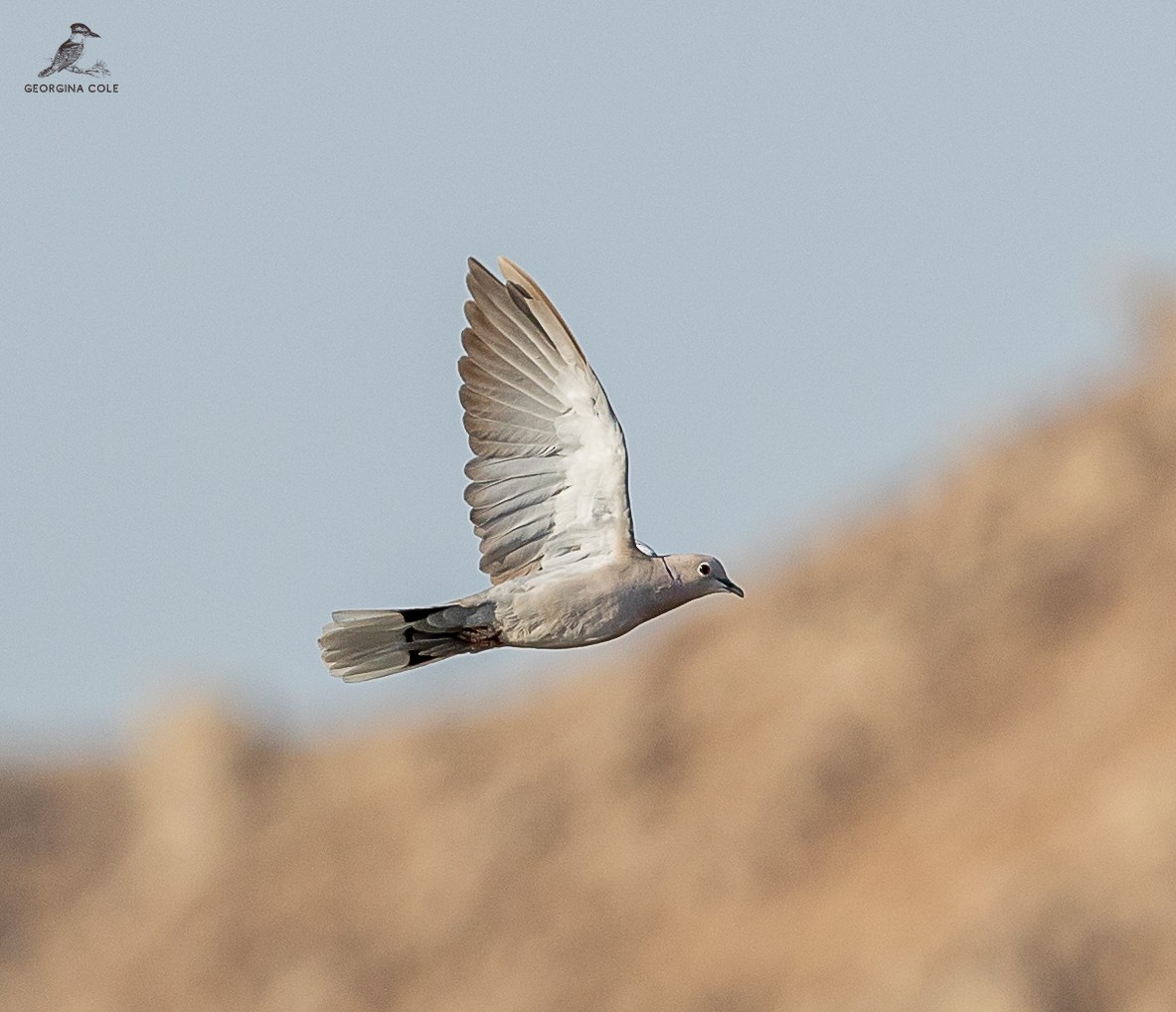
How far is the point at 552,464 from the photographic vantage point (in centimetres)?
1004

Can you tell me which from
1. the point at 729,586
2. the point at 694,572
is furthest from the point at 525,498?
the point at 729,586

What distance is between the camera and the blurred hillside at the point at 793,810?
32344 mm

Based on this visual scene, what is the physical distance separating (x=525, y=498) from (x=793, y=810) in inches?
1122

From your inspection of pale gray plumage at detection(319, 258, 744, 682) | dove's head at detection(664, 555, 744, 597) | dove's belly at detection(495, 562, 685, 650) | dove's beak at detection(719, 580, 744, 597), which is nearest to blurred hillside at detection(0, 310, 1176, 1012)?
dove's beak at detection(719, 580, 744, 597)

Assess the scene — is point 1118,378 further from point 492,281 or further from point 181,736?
point 492,281

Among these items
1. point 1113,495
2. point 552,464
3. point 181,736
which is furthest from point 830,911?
point 552,464

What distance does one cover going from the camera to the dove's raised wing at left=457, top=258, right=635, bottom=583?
9992mm

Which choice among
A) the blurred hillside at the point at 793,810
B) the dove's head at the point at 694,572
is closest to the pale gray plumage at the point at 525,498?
the dove's head at the point at 694,572

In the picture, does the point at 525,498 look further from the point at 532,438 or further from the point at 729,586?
the point at 729,586

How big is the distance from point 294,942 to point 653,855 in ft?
24.0

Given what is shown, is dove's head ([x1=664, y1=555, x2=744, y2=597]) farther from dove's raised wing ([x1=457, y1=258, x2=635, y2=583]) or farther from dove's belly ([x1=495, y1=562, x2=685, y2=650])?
dove's raised wing ([x1=457, y1=258, x2=635, y2=583])

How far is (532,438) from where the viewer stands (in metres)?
10.1

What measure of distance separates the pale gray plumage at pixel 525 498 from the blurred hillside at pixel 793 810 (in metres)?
22.0

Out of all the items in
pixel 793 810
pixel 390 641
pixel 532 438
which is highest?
pixel 532 438
